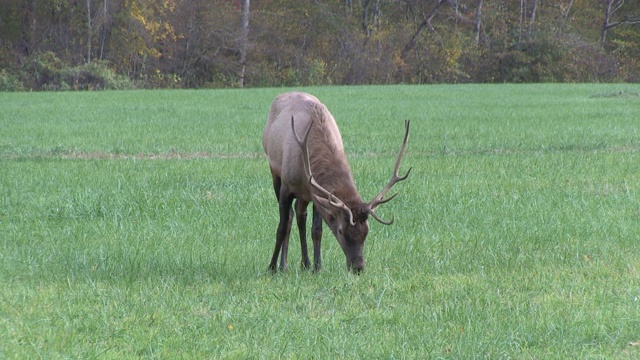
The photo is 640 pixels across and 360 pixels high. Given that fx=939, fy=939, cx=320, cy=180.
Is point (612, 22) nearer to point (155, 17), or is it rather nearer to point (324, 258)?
point (155, 17)

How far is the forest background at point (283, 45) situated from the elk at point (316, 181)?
38292 mm

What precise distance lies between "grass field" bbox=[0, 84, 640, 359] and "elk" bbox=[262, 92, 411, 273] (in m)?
0.33

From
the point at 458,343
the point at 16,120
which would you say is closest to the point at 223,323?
the point at 458,343

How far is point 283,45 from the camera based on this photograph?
55469mm

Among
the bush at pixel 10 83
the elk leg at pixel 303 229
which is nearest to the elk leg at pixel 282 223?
the elk leg at pixel 303 229

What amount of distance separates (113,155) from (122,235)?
821cm

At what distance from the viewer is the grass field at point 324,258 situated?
584cm

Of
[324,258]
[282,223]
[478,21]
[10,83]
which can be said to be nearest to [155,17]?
[10,83]

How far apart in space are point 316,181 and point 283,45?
159 ft

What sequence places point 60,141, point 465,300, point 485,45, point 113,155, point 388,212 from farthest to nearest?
1. point 485,45
2. point 60,141
3. point 113,155
4. point 388,212
5. point 465,300

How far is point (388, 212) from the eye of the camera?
10.6m

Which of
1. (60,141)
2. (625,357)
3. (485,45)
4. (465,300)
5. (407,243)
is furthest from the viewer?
(485,45)

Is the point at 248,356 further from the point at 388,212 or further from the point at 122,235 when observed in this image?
the point at 388,212

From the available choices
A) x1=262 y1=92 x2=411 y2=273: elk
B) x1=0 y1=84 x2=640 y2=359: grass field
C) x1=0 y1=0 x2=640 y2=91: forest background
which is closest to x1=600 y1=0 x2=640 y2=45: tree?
x1=0 y1=0 x2=640 y2=91: forest background
